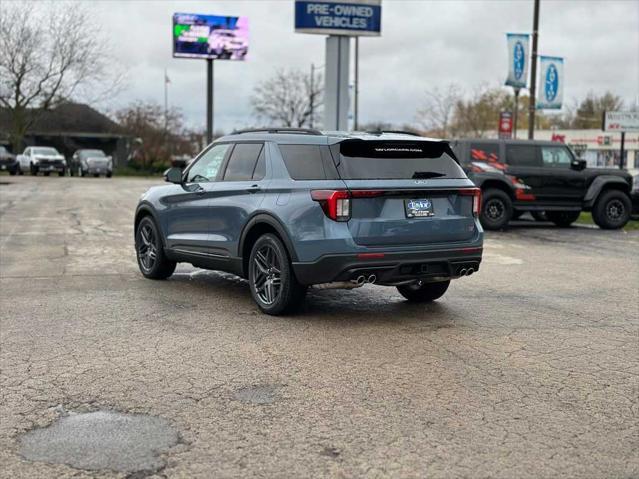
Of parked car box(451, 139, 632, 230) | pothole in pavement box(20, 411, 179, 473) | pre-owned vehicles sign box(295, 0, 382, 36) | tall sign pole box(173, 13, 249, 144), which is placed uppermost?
tall sign pole box(173, 13, 249, 144)

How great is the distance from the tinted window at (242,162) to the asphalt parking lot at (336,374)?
4.30 ft

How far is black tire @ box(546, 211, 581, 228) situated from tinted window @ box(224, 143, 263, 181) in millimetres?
11991

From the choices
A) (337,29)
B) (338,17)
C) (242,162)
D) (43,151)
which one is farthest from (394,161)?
(43,151)

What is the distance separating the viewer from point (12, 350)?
5.97 metres

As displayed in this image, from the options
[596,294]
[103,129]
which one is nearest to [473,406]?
[596,294]

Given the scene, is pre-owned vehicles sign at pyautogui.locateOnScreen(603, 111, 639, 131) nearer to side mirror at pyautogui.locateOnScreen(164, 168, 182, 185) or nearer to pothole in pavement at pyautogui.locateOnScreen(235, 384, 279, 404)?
side mirror at pyautogui.locateOnScreen(164, 168, 182, 185)

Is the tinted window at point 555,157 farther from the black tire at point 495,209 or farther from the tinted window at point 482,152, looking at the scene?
the black tire at point 495,209

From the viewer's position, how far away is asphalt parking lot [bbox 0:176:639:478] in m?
3.94

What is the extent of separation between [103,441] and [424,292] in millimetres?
4647

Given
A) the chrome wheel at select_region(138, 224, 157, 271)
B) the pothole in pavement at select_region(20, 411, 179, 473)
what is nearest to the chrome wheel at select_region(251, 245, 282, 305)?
the chrome wheel at select_region(138, 224, 157, 271)

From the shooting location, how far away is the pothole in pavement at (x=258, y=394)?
189 inches

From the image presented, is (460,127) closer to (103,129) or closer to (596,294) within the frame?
(103,129)

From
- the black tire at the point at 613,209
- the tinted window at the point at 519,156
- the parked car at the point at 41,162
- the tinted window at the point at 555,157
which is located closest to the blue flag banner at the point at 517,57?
the tinted window at the point at 555,157

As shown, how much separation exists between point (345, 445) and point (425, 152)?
3827 millimetres
